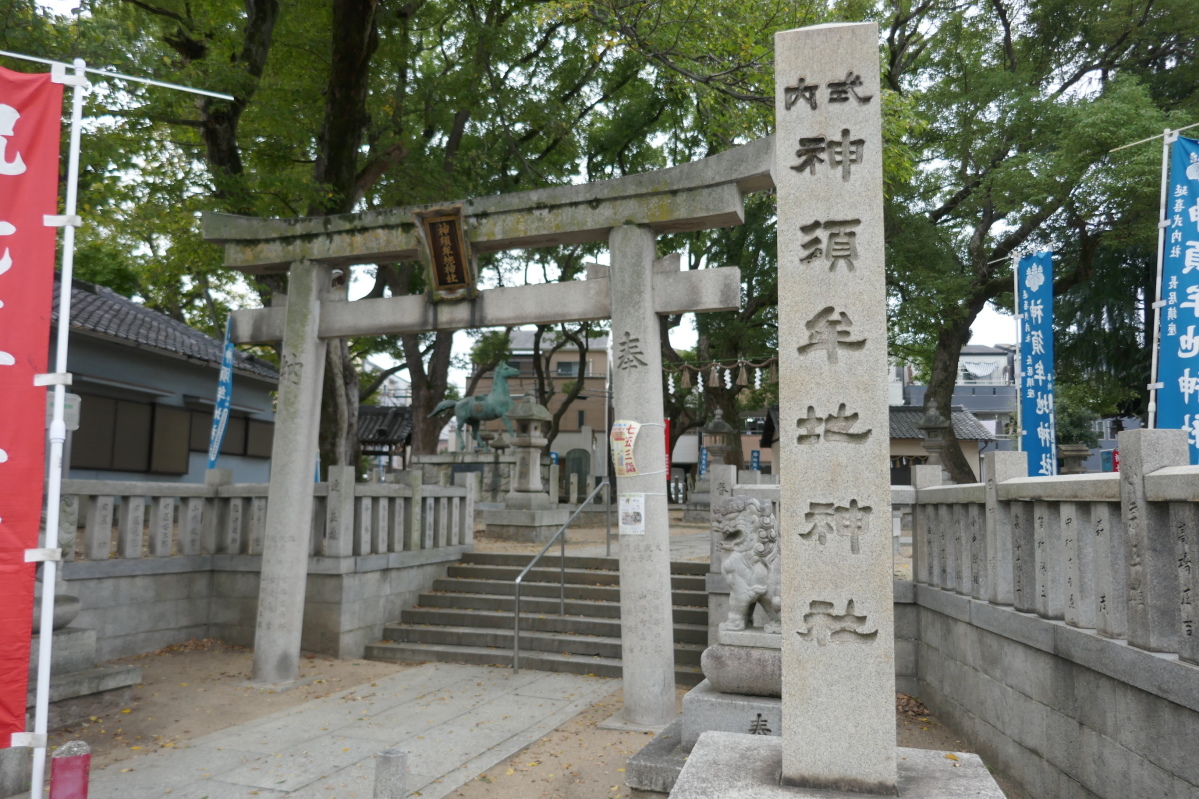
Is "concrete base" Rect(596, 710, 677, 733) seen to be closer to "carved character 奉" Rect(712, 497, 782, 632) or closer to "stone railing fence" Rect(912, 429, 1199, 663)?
"carved character 奉" Rect(712, 497, 782, 632)

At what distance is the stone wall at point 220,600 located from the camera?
→ 348 inches

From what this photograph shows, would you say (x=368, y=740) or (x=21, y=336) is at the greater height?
(x=21, y=336)

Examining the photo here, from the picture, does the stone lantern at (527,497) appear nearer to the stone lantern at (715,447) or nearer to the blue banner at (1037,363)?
the stone lantern at (715,447)

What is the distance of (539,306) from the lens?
26.7 ft

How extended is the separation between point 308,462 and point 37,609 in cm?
296

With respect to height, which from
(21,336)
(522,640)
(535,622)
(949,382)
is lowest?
(522,640)

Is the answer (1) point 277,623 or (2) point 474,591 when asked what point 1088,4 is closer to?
(2) point 474,591

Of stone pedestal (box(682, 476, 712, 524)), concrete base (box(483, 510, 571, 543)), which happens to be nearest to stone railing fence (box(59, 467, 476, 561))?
concrete base (box(483, 510, 571, 543))

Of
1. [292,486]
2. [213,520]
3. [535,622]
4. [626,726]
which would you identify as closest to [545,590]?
[535,622]

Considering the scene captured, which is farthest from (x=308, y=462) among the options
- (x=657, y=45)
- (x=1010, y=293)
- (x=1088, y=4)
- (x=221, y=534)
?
(x=1088, y=4)

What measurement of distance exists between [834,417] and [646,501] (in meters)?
3.78

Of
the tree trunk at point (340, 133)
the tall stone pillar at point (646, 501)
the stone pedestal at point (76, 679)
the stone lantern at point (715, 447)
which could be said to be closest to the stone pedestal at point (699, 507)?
the stone lantern at point (715, 447)

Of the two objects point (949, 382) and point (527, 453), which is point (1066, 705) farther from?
point (949, 382)

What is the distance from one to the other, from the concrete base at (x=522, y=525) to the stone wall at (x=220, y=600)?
4553 millimetres
